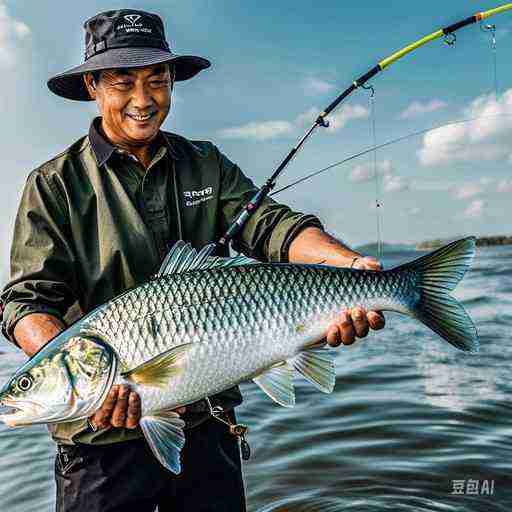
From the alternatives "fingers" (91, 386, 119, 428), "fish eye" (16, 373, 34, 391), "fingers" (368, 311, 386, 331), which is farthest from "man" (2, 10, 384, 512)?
"fish eye" (16, 373, 34, 391)

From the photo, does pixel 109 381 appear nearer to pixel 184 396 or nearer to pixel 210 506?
pixel 184 396

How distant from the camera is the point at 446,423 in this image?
788 centimetres

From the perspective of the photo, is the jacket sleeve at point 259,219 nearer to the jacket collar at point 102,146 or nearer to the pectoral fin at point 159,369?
the jacket collar at point 102,146

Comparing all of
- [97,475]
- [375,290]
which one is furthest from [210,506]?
[375,290]

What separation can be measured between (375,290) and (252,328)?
64 cm

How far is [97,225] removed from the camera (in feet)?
12.0

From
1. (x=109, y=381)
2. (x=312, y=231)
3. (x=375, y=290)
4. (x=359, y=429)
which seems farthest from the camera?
(x=359, y=429)

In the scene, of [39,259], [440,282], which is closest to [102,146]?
[39,259]

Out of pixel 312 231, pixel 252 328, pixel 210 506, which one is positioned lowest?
pixel 210 506

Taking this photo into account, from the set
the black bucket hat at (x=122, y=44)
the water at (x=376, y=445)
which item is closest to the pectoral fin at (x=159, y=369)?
the black bucket hat at (x=122, y=44)

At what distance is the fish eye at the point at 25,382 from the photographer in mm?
3137

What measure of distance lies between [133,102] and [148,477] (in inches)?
75.4

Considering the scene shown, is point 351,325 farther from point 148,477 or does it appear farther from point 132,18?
point 132,18

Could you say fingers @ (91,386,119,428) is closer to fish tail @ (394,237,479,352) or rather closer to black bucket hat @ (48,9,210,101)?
fish tail @ (394,237,479,352)
